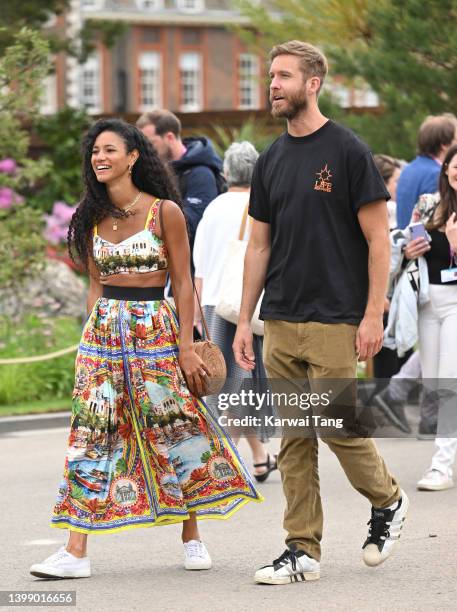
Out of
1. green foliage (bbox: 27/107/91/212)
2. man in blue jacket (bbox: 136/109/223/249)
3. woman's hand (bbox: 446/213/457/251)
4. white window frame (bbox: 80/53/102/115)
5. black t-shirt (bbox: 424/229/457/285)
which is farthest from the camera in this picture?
white window frame (bbox: 80/53/102/115)

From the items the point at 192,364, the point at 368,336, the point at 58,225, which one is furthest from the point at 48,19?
Result: the point at 368,336

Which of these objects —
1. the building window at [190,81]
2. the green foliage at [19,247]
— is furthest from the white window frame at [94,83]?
the green foliage at [19,247]

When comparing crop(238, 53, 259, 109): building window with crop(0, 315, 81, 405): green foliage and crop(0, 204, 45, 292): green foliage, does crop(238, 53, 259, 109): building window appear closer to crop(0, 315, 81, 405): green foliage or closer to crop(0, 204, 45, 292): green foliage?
crop(0, 204, 45, 292): green foliage

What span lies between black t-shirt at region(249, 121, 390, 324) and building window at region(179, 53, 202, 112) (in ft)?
179

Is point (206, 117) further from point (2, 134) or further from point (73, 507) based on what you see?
point (73, 507)

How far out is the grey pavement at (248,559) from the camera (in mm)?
5980

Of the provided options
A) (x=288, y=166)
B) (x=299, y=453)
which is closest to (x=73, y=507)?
(x=299, y=453)

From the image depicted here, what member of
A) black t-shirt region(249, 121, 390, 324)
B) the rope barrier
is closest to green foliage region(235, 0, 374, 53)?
the rope barrier

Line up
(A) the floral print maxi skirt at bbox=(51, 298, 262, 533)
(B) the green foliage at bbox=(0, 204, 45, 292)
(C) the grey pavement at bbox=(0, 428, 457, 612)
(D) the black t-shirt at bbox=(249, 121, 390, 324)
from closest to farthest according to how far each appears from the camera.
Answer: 1. (C) the grey pavement at bbox=(0, 428, 457, 612)
2. (D) the black t-shirt at bbox=(249, 121, 390, 324)
3. (A) the floral print maxi skirt at bbox=(51, 298, 262, 533)
4. (B) the green foliage at bbox=(0, 204, 45, 292)

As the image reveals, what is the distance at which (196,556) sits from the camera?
664cm

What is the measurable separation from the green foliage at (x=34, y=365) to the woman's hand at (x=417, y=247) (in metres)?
4.96

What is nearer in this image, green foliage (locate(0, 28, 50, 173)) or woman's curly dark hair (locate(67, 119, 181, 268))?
woman's curly dark hair (locate(67, 119, 181, 268))

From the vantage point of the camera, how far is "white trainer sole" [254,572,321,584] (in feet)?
20.4

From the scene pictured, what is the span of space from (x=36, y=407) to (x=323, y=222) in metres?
6.93
